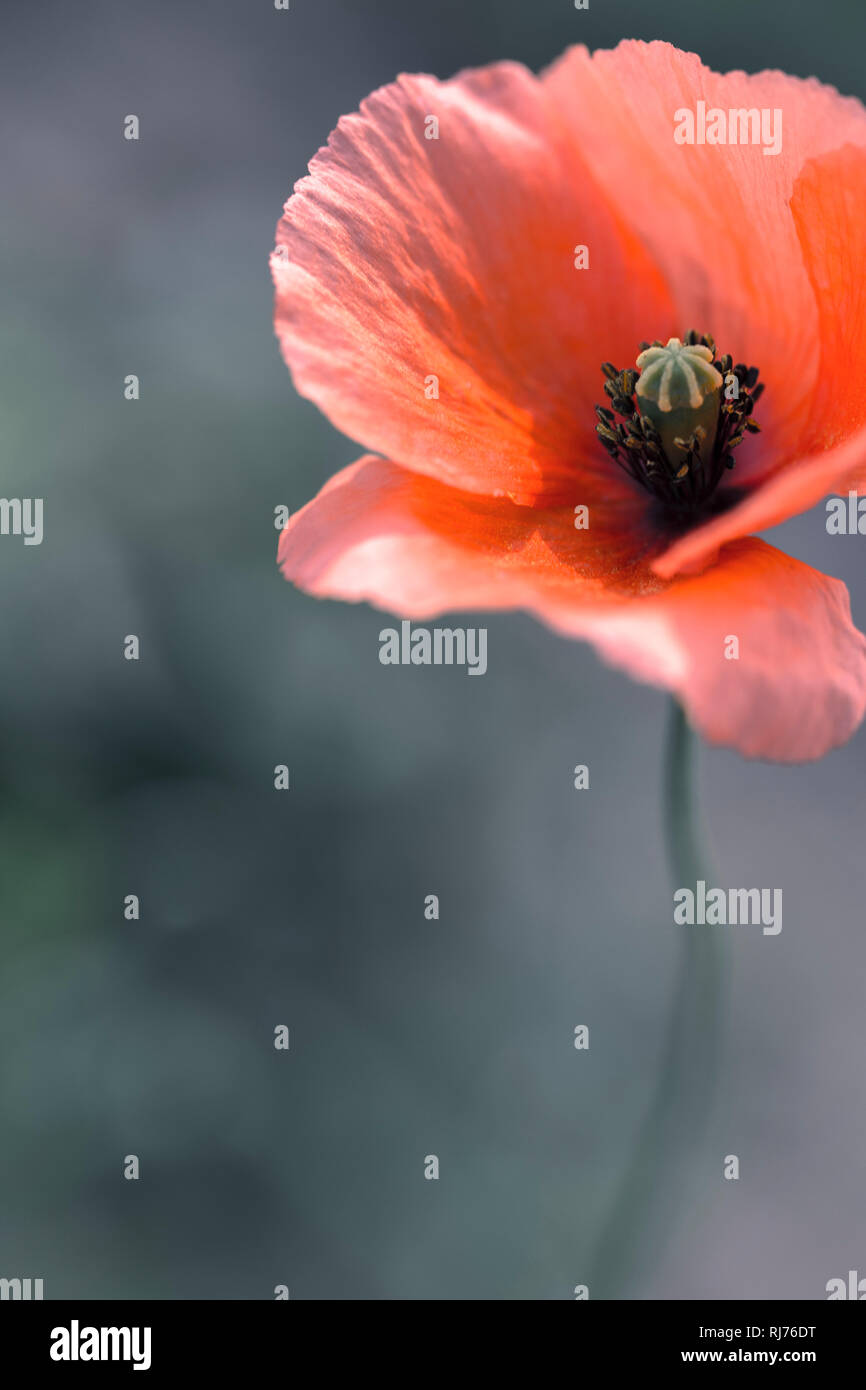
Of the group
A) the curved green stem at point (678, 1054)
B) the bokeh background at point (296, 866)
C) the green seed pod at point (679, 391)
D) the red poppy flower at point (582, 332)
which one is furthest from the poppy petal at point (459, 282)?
the bokeh background at point (296, 866)

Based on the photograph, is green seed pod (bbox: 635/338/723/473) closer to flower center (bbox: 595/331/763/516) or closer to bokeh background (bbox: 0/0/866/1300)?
flower center (bbox: 595/331/763/516)

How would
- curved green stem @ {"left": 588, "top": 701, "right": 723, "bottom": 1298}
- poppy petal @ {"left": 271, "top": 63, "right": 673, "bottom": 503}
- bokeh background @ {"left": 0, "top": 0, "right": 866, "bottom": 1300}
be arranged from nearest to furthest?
poppy petal @ {"left": 271, "top": 63, "right": 673, "bottom": 503} → curved green stem @ {"left": 588, "top": 701, "right": 723, "bottom": 1298} → bokeh background @ {"left": 0, "top": 0, "right": 866, "bottom": 1300}

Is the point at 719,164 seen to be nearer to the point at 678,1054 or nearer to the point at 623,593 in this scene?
the point at 623,593

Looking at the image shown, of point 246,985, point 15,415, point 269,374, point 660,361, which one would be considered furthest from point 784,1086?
point 15,415

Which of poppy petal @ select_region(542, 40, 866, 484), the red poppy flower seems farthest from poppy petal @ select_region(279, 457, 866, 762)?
poppy petal @ select_region(542, 40, 866, 484)

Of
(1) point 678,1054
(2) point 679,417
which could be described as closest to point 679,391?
(2) point 679,417

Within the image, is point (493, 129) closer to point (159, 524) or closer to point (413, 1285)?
point (159, 524)

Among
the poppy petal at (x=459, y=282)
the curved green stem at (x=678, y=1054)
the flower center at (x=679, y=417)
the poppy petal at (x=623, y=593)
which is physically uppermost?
the poppy petal at (x=459, y=282)

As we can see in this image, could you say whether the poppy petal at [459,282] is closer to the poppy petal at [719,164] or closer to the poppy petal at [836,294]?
the poppy petal at [719,164]
